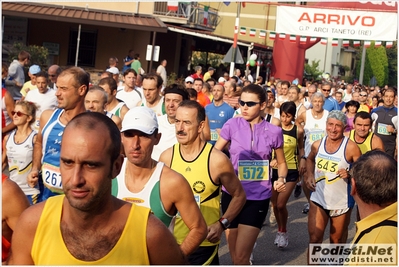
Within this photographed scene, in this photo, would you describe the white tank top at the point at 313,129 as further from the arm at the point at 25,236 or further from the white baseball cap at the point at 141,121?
the arm at the point at 25,236

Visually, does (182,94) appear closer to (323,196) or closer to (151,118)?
(323,196)

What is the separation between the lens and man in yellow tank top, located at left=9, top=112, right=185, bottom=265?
269cm

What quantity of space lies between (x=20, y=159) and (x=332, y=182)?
3188 mm

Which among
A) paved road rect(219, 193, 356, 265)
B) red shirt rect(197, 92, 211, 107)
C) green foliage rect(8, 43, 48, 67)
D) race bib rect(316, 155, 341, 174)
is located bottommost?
Result: paved road rect(219, 193, 356, 265)

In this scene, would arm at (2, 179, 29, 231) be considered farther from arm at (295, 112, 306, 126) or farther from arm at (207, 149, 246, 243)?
arm at (295, 112, 306, 126)

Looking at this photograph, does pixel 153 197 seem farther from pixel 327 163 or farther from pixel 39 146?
pixel 327 163

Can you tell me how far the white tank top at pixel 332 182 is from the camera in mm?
7242

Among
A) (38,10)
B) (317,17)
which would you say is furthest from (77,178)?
(38,10)

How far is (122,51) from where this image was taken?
1168 inches

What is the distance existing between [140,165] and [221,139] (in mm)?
2836

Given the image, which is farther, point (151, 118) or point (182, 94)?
point (182, 94)

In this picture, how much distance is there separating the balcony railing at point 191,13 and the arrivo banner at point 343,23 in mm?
8220

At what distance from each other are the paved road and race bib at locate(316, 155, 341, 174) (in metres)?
1.12

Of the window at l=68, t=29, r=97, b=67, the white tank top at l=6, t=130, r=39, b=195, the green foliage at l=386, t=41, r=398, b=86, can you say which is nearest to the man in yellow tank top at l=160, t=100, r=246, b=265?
the white tank top at l=6, t=130, r=39, b=195
